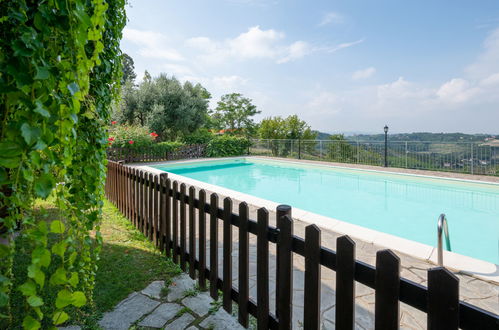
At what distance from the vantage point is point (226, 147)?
1688cm

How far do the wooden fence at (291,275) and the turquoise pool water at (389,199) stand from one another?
4280 millimetres

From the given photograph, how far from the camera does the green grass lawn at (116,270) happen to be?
198 cm

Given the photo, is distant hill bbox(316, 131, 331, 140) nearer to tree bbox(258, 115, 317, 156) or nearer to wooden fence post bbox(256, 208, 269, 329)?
tree bbox(258, 115, 317, 156)

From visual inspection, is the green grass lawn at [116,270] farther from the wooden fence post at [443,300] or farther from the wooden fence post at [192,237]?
the wooden fence post at [443,300]

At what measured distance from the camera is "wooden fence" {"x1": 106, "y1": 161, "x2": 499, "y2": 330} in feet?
3.30

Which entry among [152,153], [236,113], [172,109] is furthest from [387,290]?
[236,113]

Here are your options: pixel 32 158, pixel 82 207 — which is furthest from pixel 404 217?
pixel 32 158

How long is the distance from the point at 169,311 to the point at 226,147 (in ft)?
49.3

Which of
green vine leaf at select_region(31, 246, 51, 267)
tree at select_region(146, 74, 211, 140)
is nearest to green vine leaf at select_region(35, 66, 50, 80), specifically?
green vine leaf at select_region(31, 246, 51, 267)

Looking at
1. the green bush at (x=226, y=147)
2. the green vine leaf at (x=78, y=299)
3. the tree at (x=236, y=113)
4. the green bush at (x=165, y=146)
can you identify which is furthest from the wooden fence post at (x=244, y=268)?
the tree at (x=236, y=113)

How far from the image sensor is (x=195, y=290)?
233cm

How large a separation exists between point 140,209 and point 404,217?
18.6 ft

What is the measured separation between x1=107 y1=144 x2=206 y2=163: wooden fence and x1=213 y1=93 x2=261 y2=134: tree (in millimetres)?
13152

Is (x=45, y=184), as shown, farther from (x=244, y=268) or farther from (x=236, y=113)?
(x=236, y=113)
